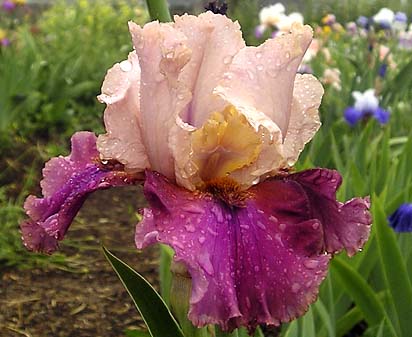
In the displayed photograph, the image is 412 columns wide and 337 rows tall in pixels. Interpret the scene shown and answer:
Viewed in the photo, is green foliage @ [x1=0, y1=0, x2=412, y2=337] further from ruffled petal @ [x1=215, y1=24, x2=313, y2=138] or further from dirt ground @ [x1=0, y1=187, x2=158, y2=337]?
ruffled petal @ [x1=215, y1=24, x2=313, y2=138]

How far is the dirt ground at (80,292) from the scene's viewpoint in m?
2.18

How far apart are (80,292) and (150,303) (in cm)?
152

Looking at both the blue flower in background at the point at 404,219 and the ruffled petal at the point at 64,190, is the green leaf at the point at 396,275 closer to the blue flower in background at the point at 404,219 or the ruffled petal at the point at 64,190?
the blue flower in background at the point at 404,219

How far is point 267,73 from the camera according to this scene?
80 cm

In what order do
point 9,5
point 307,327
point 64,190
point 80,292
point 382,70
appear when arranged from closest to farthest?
point 64,190, point 307,327, point 80,292, point 382,70, point 9,5

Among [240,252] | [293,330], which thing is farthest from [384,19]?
[240,252]

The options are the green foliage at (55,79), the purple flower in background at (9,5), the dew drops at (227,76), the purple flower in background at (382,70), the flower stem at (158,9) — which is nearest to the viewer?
the dew drops at (227,76)

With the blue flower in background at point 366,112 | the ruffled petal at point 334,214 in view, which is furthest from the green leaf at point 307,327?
the blue flower in background at point 366,112

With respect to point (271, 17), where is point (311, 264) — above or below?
above

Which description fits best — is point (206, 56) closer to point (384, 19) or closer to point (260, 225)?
point (260, 225)

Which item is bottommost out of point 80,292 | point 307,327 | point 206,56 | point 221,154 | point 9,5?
point 80,292

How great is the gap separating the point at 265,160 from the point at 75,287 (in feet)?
5.72

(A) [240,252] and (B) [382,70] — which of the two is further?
(B) [382,70]

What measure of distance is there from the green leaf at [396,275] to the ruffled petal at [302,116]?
0.71 meters
